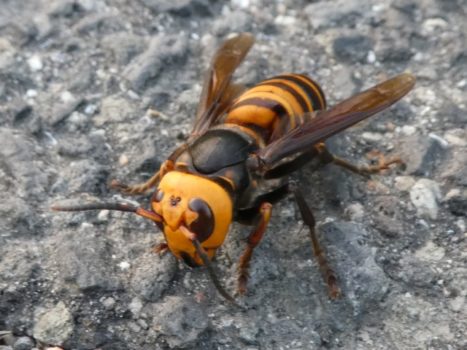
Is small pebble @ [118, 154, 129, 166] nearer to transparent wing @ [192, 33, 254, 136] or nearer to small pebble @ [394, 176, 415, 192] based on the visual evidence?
transparent wing @ [192, 33, 254, 136]

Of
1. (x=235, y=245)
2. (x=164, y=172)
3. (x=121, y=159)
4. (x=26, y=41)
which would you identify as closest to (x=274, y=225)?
(x=235, y=245)

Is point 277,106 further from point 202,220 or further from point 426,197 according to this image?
point 202,220

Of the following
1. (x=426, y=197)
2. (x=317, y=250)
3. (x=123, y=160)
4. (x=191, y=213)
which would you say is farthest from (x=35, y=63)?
(x=426, y=197)

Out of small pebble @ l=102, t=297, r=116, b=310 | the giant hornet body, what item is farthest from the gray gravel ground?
the giant hornet body

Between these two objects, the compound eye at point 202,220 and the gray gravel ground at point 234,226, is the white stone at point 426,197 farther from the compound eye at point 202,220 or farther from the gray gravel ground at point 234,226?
the compound eye at point 202,220

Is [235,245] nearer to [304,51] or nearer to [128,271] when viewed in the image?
[128,271]

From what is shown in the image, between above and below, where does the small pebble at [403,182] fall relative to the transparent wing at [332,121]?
below

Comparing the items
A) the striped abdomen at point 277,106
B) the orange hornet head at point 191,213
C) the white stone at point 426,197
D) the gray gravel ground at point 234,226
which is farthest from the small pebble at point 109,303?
the white stone at point 426,197
